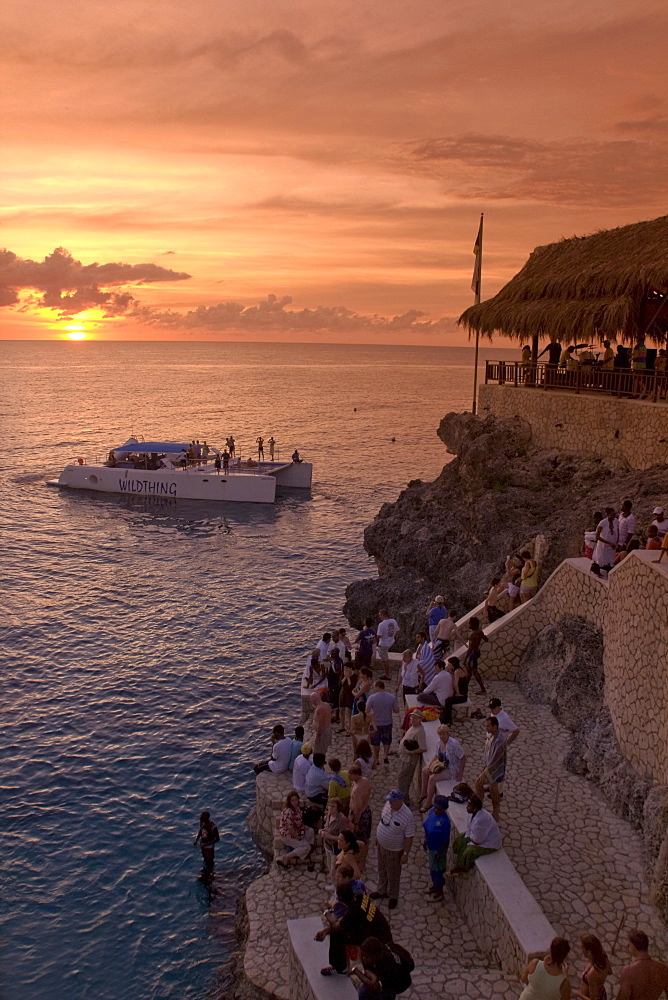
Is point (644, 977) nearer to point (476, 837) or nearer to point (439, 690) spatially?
point (476, 837)

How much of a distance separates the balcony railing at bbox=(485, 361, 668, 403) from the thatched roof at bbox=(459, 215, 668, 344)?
1.30 m

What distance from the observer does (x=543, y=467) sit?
2417cm

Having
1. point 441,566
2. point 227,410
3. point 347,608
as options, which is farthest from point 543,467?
point 227,410

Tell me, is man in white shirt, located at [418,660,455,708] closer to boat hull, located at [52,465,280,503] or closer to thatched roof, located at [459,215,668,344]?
thatched roof, located at [459,215,668,344]

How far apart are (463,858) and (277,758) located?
4498 millimetres

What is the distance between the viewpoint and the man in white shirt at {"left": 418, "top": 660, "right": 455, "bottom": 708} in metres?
12.7

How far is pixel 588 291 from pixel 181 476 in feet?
96.3

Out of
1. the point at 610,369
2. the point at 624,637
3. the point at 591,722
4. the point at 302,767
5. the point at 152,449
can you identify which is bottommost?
the point at 302,767

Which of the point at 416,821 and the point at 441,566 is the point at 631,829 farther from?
the point at 441,566

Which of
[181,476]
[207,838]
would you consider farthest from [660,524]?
[181,476]

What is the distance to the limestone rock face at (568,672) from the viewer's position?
1296 centimetres

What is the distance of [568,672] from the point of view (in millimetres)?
13203

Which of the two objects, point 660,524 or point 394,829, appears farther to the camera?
point 660,524

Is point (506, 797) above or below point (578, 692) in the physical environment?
below
